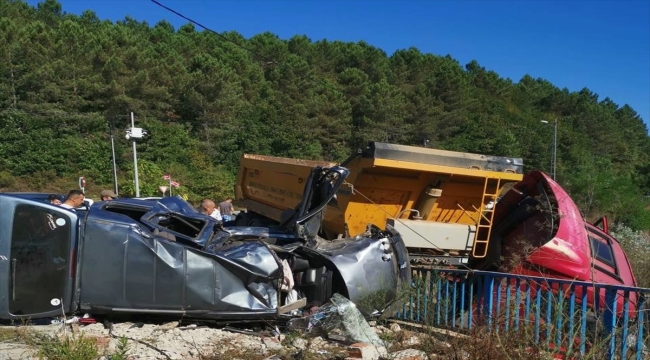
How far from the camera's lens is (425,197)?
684cm

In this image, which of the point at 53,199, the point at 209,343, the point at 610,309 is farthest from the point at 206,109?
the point at 610,309

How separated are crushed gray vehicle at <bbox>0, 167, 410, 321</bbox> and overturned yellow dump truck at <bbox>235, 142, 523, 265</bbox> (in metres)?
1.31

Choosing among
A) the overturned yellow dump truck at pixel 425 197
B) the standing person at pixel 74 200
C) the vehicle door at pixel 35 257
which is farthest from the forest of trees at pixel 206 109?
the vehicle door at pixel 35 257

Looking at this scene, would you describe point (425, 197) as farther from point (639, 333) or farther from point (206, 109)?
point (206, 109)

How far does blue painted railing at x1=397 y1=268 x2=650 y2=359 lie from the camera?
12.6 feet

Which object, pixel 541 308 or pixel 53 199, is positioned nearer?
pixel 541 308

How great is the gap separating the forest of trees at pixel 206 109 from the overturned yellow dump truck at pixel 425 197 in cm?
1077

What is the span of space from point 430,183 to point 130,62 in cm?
3344

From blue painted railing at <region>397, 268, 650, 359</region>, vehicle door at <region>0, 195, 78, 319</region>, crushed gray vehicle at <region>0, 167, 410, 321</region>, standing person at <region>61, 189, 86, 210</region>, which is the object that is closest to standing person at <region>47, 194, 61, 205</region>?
standing person at <region>61, 189, 86, 210</region>

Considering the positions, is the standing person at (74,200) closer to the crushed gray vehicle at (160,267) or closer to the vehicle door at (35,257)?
the crushed gray vehicle at (160,267)

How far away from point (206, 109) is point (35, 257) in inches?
1371

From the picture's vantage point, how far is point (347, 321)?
4.66 metres

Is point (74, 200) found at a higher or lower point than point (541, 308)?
higher

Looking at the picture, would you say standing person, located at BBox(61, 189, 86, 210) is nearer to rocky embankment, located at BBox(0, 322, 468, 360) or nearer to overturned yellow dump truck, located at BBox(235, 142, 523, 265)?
rocky embankment, located at BBox(0, 322, 468, 360)
